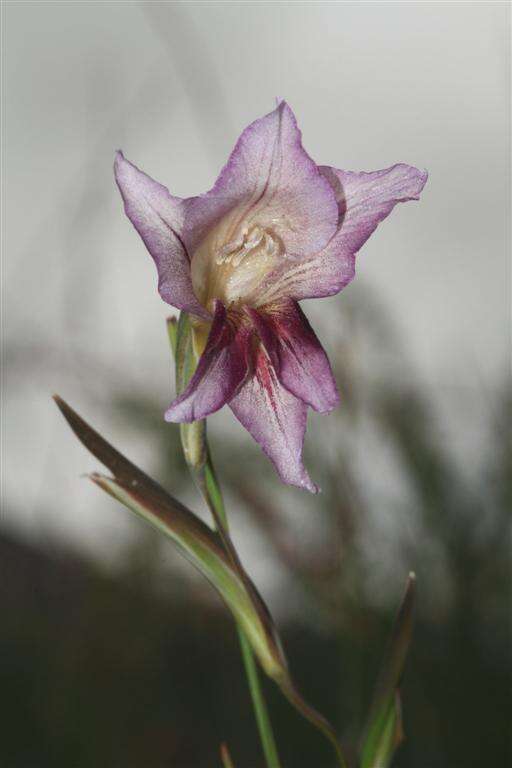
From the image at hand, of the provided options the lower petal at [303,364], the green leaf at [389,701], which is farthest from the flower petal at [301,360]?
the green leaf at [389,701]

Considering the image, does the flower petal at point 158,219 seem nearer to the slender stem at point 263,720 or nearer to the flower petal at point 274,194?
the flower petal at point 274,194

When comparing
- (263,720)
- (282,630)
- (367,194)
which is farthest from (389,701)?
(282,630)

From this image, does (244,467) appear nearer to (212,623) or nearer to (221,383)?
(212,623)

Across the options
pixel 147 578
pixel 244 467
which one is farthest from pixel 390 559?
pixel 147 578

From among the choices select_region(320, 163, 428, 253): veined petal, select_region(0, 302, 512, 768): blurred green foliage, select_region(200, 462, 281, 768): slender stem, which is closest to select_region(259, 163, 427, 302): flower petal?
select_region(320, 163, 428, 253): veined petal

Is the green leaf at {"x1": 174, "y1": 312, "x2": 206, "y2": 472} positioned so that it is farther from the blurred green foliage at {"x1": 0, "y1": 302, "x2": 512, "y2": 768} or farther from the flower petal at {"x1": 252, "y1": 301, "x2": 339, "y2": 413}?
the blurred green foliage at {"x1": 0, "y1": 302, "x2": 512, "y2": 768}
